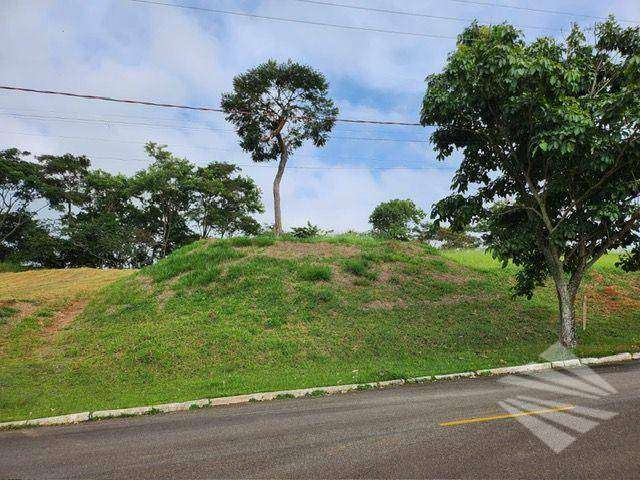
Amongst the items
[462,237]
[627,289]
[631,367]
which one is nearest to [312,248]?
[631,367]

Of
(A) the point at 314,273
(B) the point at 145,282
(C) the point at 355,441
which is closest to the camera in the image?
(C) the point at 355,441

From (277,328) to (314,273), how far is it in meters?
4.55

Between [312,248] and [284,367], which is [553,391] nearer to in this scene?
[284,367]

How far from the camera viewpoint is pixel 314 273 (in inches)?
702

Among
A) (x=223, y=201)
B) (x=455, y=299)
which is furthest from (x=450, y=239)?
(x=455, y=299)

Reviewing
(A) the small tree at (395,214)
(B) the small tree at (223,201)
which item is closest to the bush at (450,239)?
(A) the small tree at (395,214)

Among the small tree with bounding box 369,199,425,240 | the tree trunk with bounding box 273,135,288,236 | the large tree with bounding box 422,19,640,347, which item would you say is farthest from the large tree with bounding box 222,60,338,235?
the small tree with bounding box 369,199,425,240

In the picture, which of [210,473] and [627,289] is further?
[627,289]

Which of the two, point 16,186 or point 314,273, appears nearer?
point 314,273

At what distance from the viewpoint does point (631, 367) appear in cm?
981

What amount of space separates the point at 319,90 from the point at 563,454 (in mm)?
26330

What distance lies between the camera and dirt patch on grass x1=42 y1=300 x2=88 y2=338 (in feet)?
49.2

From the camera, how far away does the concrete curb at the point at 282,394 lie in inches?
304

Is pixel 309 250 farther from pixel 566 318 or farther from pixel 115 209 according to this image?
pixel 115 209
